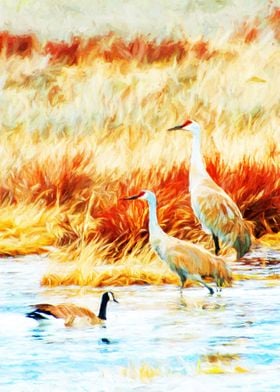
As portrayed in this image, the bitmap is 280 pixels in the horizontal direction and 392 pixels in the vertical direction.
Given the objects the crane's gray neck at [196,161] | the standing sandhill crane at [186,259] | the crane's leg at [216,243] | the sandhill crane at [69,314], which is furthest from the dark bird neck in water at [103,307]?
the crane's gray neck at [196,161]

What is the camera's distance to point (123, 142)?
6.44 m

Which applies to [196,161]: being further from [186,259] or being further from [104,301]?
[104,301]

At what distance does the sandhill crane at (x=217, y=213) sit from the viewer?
6191 millimetres

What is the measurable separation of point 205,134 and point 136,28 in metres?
0.56

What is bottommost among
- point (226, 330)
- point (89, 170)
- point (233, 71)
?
point (226, 330)

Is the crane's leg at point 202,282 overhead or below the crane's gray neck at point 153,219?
below

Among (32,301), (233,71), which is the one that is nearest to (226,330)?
(32,301)

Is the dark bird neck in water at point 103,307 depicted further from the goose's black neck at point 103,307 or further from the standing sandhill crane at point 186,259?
the standing sandhill crane at point 186,259

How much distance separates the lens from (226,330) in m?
5.93

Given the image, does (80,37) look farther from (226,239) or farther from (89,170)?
(226,239)

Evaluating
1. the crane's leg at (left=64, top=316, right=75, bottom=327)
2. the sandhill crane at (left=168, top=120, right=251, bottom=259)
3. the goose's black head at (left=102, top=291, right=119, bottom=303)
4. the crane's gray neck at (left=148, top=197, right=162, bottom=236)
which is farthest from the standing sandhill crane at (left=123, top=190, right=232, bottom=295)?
the crane's leg at (left=64, top=316, right=75, bottom=327)

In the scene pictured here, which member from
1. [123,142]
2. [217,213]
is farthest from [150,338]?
[123,142]

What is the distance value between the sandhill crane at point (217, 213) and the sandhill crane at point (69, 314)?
21.6 inches

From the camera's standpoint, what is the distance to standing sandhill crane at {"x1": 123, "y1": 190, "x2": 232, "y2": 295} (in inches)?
238
